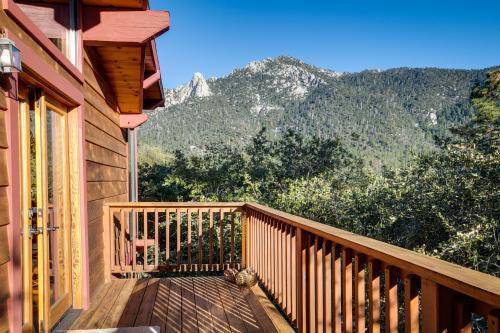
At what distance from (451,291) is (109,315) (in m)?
2.80

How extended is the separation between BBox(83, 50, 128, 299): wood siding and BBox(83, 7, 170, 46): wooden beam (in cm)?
38

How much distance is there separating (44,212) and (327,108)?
1362 inches

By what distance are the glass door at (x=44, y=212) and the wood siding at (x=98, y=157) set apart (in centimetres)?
57

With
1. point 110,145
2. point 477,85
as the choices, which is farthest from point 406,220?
point 477,85

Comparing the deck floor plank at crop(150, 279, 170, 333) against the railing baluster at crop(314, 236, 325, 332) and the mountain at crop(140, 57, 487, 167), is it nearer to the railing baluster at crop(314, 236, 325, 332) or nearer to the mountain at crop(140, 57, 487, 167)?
the railing baluster at crop(314, 236, 325, 332)

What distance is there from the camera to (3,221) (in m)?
1.81

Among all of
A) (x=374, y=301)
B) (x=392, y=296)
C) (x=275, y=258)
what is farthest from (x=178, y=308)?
(x=392, y=296)

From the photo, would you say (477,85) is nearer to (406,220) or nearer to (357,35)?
(406,220)

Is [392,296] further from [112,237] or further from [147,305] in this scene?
[112,237]

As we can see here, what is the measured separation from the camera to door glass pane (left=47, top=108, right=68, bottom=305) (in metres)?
2.62

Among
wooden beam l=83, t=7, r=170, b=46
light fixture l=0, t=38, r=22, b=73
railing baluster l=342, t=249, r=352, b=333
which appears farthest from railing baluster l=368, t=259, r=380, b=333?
wooden beam l=83, t=7, r=170, b=46

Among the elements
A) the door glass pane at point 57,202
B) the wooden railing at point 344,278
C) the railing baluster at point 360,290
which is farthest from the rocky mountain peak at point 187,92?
the railing baluster at point 360,290

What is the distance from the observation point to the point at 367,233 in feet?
30.5

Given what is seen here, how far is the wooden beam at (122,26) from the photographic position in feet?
10.0
